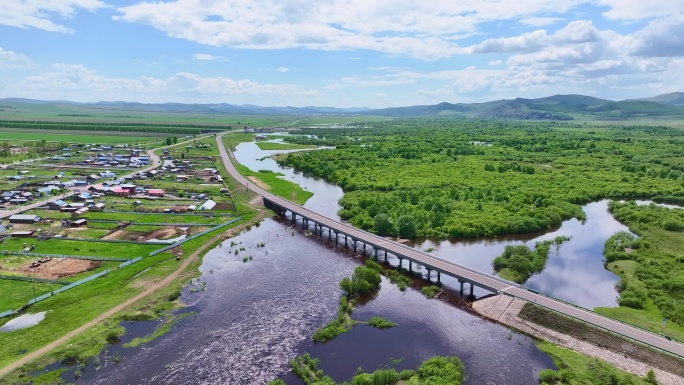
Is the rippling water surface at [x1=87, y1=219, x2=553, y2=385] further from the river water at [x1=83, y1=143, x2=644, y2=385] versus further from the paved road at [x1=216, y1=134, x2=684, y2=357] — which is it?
the paved road at [x1=216, y1=134, x2=684, y2=357]

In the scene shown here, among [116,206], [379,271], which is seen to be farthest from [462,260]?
[116,206]

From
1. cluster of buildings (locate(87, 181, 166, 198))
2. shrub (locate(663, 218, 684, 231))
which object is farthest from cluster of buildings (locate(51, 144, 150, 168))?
shrub (locate(663, 218, 684, 231))

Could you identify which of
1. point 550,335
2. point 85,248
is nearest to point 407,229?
point 550,335

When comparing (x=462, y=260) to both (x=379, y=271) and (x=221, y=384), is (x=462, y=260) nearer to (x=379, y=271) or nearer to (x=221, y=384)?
(x=379, y=271)

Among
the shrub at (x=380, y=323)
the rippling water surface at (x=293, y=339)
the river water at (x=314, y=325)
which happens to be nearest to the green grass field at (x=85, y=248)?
the river water at (x=314, y=325)

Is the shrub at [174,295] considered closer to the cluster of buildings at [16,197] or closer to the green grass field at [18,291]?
the green grass field at [18,291]

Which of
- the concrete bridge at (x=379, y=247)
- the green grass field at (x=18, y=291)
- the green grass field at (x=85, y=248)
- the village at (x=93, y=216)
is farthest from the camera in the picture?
the green grass field at (x=85, y=248)

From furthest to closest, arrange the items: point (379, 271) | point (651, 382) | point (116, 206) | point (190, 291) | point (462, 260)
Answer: point (116, 206), point (462, 260), point (379, 271), point (190, 291), point (651, 382)
